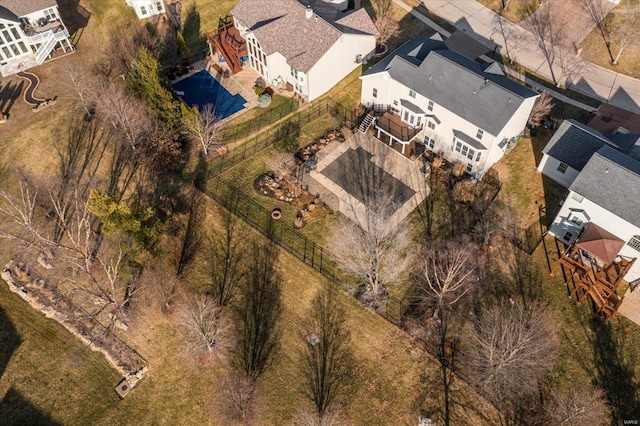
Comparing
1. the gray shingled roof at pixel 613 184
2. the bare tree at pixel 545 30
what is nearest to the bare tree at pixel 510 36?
the bare tree at pixel 545 30

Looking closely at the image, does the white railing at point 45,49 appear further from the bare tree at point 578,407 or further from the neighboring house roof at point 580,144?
the bare tree at point 578,407

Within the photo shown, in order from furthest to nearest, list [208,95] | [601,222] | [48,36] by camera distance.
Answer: [48,36] < [208,95] < [601,222]

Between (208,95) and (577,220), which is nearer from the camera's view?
(577,220)

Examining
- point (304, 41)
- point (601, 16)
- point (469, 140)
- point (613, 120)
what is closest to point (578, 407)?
point (469, 140)

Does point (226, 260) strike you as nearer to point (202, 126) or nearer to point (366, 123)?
point (202, 126)

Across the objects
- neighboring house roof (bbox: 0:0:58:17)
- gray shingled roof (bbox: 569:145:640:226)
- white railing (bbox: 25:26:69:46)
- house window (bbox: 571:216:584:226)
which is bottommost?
house window (bbox: 571:216:584:226)

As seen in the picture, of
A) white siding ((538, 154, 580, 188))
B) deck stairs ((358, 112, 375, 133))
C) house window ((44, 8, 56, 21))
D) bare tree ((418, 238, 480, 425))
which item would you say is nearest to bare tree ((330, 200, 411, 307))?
bare tree ((418, 238, 480, 425))

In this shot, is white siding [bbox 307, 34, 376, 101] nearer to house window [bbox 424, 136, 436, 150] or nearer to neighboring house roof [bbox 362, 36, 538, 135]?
neighboring house roof [bbox 362, 36, 538, 135]
